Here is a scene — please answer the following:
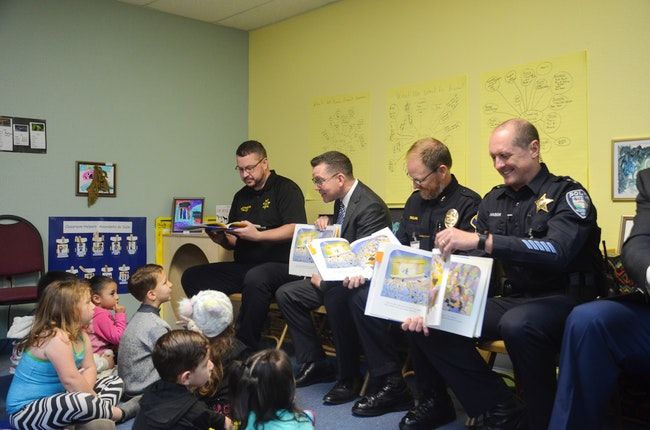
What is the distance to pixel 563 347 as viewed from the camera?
6.40ft

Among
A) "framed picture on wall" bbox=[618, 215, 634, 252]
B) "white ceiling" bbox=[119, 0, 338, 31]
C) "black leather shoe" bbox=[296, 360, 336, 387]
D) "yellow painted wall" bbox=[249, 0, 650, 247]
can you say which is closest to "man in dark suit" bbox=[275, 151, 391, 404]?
"black leather shoe" bbox=[296, 360, 336, 387]

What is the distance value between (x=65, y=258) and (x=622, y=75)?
3.88 m

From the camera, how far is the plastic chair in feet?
13.4

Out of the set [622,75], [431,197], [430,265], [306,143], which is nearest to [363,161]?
[306,143]

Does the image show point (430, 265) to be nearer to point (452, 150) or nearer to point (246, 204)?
point (452, 150)

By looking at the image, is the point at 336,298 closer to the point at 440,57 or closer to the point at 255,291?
the point at 255,291

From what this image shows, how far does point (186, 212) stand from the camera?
5059 mm

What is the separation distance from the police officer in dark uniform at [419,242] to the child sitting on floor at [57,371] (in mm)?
1167

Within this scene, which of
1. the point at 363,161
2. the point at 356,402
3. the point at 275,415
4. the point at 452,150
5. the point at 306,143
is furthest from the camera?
the point at 306,143

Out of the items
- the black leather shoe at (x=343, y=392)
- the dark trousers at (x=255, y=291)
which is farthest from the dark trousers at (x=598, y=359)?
the dark trousers at (x=255, y=291)

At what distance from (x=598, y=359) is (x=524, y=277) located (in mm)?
578

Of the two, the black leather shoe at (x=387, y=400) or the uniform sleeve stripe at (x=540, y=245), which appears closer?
the uniform sleeve stripe at (x=540, y=245)

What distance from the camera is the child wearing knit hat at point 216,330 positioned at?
2.55 m

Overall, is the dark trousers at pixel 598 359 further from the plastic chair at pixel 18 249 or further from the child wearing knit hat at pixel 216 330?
the plastic chair at pixel 18 249
